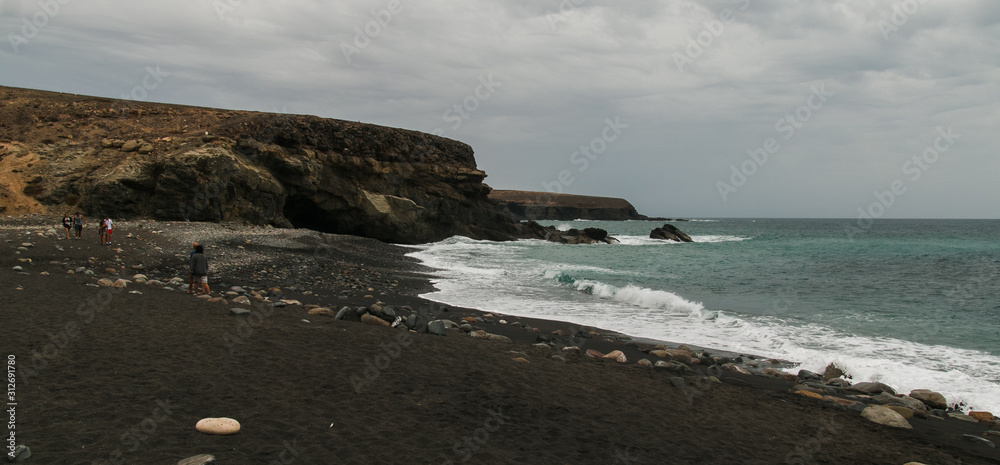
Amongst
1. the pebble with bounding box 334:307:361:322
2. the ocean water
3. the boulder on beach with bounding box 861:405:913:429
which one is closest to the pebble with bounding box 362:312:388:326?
the pebble with bounding box 334:307:361:322

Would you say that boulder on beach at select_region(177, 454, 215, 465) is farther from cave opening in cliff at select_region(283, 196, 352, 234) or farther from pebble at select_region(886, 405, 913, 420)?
cave opening in cliff at select_region(283, 196, 352, 234)

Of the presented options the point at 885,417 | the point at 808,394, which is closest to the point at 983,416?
the point at 885,417

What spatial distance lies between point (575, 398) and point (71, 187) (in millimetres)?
29499

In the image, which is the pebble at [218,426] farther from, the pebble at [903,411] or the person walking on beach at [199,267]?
the person walking on beach at [199,267]

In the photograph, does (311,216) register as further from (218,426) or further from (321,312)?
(218,426)

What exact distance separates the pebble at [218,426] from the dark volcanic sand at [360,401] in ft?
0.25

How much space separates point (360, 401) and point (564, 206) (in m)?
153

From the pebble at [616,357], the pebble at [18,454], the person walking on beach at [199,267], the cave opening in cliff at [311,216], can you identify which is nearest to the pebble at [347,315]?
the person walking on beach at [199,267]

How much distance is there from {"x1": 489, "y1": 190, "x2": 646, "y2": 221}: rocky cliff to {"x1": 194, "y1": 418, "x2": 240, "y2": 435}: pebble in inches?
5196

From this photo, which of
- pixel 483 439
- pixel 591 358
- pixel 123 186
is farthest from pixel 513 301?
pixel 123 186

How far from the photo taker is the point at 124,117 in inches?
1223

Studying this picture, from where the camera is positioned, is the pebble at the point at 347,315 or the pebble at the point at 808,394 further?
the pebble at the point at 347,315

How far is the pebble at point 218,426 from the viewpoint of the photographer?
4508 millimetres

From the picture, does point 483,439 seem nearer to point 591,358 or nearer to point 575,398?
point 575,398
